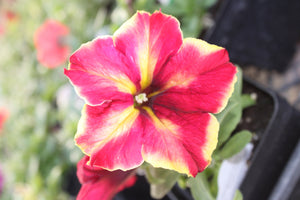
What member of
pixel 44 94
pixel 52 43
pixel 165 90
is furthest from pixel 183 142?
pixel 44 94

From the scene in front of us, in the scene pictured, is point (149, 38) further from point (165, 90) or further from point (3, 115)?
point (3, 115)

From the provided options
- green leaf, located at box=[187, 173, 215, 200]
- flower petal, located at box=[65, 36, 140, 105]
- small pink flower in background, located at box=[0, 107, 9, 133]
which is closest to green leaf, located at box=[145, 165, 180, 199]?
green leaf, located at box=[187, 173, 215, 200]

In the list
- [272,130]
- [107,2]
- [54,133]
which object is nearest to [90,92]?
[272,130]

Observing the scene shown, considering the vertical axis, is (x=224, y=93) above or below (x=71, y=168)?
above

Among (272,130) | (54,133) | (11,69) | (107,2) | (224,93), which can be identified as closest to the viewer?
(224,93)

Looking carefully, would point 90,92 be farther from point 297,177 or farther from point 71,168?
point 71,168
